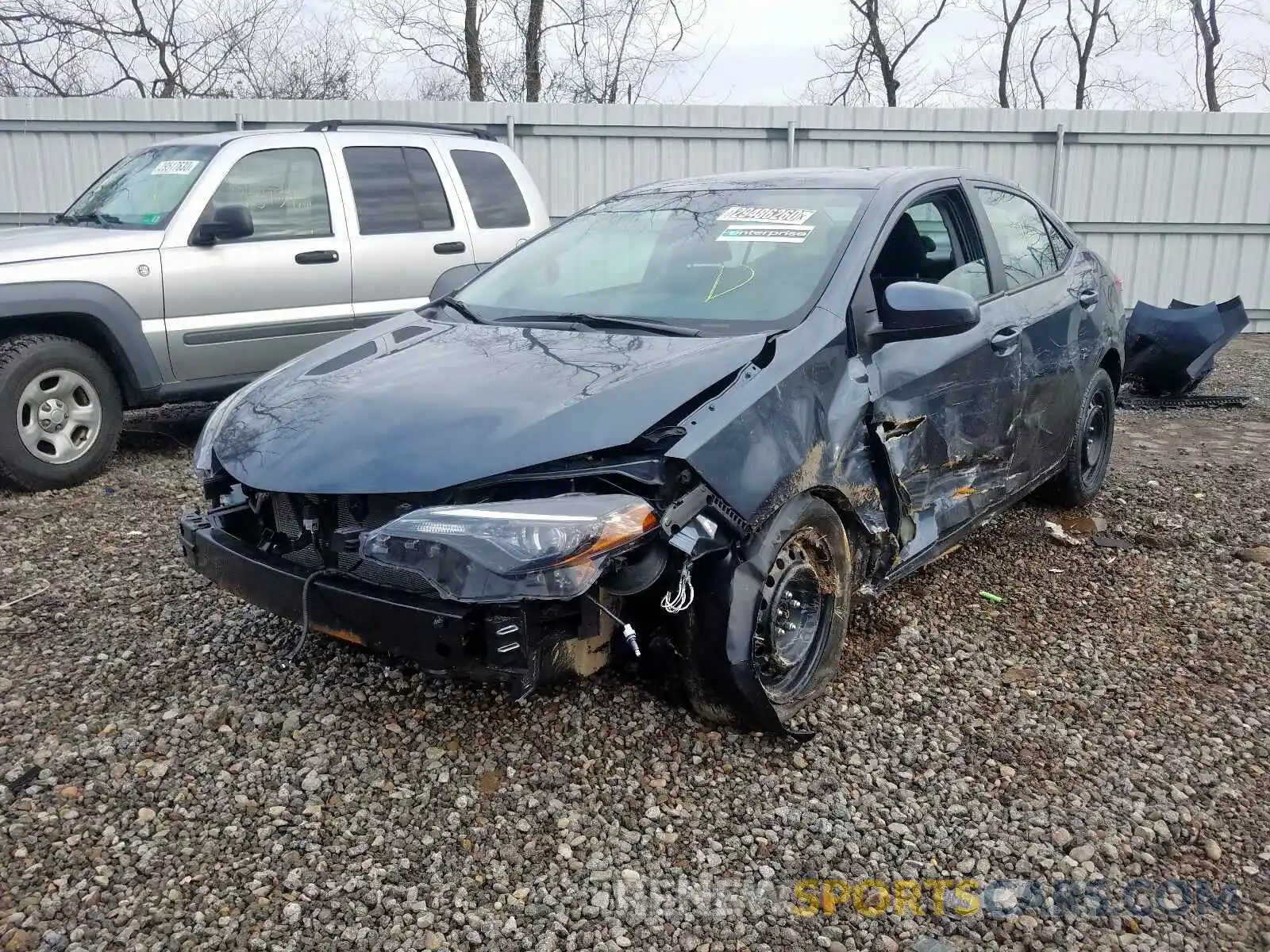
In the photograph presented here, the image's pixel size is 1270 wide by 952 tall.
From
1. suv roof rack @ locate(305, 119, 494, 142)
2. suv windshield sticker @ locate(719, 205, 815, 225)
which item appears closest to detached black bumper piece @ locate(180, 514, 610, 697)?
suv windshield sticker @ locate(719, 205, 815, 225)

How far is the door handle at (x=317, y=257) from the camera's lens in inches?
238

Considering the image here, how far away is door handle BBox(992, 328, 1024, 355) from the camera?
152 inches

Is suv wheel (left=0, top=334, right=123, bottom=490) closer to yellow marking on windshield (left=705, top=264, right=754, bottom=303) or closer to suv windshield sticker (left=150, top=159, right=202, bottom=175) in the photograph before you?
suv windshield sticker (left=150, top=159, right=202, bottom=175)

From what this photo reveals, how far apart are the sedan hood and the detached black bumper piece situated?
0.27 meters

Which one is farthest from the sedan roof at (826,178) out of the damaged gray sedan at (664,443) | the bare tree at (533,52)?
the bare tree at (533,52)

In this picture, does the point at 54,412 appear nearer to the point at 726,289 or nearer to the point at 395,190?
the point at 395,190

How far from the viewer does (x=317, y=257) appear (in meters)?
6.11

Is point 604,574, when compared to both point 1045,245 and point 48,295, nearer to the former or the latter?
point 1045,245

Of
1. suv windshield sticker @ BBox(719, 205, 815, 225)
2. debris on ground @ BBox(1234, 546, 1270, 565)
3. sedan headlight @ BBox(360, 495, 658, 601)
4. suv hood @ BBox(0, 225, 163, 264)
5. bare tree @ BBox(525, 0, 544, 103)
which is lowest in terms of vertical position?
debris on ground @ BBox(1234, 546, 1270, 565)

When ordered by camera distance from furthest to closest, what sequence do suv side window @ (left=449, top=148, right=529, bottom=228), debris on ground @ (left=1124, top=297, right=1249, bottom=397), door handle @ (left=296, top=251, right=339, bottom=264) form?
debris on ground @ (left=1124, top=297, right=1249, bottom=397)
suv side window @ (left=449, top=148, right=529, bottom=228)
door handle @ (left=296, top=251, right=339, bottom=264)

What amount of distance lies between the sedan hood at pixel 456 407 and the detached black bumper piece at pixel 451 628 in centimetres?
27

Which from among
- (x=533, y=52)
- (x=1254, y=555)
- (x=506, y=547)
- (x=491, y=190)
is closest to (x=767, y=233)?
(x=506, y=547)

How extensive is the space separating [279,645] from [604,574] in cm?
152

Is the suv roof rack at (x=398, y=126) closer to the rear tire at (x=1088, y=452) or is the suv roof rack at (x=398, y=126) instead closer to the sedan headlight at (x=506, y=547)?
the rear tire at (x=1088, y=452)
